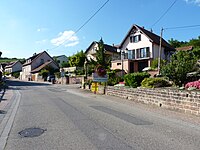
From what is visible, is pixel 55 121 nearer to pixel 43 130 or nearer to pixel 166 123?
pixel 43 130

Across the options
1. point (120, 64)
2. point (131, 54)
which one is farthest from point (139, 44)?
point (120, 64)

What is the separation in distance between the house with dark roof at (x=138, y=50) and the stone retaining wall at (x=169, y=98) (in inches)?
1016

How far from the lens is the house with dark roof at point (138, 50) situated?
3950 centimetres

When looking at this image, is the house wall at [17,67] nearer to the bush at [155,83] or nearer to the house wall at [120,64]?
the house wall at [120,64]

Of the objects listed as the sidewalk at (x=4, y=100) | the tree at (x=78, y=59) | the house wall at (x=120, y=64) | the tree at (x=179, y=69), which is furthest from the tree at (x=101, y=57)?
the tree at (x=179, y=69)

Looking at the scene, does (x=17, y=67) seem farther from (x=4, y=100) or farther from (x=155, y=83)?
(x=155, y=83)

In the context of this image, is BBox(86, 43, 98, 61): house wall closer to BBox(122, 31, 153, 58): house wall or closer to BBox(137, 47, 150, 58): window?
BBox(122, 31, 153, 58): house wall

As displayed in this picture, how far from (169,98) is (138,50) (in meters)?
31.7

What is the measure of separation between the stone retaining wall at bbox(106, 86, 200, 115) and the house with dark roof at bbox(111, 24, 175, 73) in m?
25.8

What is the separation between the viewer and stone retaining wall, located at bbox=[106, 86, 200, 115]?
9077 millimetres

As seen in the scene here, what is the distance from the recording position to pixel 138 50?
4162 cm

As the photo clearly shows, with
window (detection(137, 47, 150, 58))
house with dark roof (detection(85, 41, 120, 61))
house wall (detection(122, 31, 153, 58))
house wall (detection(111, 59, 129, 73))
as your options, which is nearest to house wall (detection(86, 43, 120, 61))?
house with dark roof (detection(85, 41, 120, 61))

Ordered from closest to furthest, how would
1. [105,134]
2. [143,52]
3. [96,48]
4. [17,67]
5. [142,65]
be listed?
1. [105,134]
2. [143,52]
3. [142,65]
4. [96,48]
5. [17,67]

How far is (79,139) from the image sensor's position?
5496 mm
